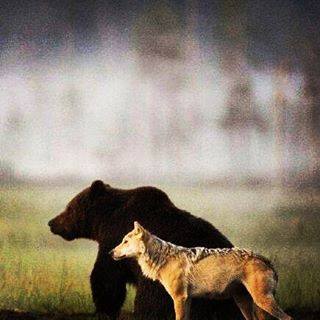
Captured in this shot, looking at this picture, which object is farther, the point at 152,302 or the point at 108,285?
the point at 108,285

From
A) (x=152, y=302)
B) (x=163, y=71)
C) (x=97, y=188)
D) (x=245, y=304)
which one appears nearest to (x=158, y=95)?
(x=163, y=71)

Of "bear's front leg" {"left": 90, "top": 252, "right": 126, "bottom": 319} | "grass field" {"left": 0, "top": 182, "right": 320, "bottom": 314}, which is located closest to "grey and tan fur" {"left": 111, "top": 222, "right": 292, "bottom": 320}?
"bear's front leg" {"left": 90, "top": 252, "right": 126, "bottom": 319}

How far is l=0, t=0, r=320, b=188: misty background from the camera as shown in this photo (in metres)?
6.73

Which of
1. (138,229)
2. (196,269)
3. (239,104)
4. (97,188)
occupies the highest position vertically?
(239,104)

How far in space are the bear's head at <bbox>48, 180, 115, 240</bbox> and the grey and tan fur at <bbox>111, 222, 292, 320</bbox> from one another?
2.54ft

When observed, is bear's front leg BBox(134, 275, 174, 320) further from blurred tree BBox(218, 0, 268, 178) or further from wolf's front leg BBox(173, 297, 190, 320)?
blurred tree BBox(218, 0, 268, 178)

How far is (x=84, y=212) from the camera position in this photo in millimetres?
6234

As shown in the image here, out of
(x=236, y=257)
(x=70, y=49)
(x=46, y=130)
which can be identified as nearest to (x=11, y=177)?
(x=46, y=130)

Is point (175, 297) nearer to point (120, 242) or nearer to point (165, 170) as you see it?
point (120, 242)

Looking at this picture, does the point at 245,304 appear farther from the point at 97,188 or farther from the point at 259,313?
the point at 97,188

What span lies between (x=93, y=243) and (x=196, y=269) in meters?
1.55

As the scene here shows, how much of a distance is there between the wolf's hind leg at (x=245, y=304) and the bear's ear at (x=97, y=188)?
132 centimetres

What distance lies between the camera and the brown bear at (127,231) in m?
5.71

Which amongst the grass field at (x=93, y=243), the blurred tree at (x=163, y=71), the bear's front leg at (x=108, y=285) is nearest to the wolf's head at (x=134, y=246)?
the bear's front leg at (x=108, y=285)
